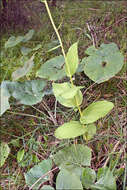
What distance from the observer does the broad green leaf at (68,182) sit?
0.61 meters

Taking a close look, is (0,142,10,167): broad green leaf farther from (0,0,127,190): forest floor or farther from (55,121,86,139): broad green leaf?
(55,121,86,139): broad green leaf

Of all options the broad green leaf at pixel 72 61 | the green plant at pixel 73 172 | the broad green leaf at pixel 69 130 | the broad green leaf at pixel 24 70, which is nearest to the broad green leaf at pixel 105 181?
the green plant at pixel 73 172

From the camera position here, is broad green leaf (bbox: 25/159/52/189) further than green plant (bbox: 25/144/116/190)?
Yes

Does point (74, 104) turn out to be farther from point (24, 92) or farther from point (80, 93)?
point (24, 92)

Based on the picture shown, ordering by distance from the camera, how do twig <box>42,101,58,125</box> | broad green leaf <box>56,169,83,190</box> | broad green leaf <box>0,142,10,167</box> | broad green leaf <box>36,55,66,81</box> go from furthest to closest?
broad green leaf <box>36,55,66,81</box> < twig <box>42,101,58,125</box> < broad green leaf <box>0,142,10,167</box> < broad green leaf <box>56,169,83,190</box>

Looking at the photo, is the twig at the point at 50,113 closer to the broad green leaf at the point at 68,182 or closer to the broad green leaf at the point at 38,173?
the broad green leaf at the point at 38,173

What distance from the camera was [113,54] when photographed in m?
1.16

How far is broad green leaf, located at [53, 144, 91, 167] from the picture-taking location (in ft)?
2.73

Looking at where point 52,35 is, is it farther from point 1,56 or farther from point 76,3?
point 76,3

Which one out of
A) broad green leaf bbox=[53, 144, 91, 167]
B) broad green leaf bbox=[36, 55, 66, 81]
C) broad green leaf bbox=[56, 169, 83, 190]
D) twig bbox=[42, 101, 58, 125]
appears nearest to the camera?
broad green leaf bbox=[56, 169, 83, 190]

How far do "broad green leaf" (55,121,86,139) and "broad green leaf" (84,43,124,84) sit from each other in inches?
10.3

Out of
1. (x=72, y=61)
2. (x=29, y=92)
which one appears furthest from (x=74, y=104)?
(x=29, y=92)

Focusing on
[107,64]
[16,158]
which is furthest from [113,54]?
[16,158]

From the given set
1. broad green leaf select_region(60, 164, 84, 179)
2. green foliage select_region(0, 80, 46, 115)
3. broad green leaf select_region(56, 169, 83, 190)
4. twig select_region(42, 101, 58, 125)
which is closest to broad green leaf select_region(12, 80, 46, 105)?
green foliage select_region(0, 80, 46, 115)
